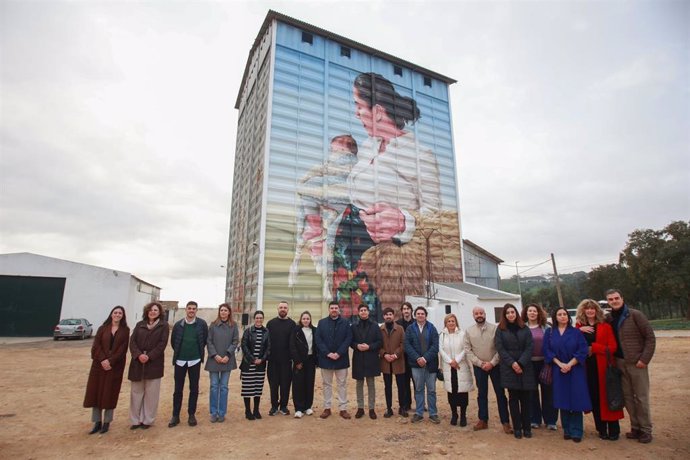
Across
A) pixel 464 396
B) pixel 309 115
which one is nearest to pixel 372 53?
pixel 309 115

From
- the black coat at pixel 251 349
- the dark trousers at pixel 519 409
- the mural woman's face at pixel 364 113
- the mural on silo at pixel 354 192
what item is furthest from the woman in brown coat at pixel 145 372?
the mural woman's face at pixel 364 113

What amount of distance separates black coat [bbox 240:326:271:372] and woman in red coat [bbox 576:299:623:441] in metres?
3.99

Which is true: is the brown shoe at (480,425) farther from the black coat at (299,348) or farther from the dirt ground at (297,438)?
the black coat at (299,348)

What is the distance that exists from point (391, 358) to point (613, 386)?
2502 mm

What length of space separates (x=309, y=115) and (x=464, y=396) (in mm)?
16254

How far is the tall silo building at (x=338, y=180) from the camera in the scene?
54.6 ft

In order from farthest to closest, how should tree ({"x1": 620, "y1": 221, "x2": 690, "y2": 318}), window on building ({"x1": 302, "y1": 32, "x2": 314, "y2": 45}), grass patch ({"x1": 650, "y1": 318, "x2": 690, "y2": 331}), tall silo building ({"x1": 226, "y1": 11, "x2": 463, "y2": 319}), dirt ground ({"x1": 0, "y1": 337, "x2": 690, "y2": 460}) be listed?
1. tree ({"x1": 620, "y1": 221, "x2": 690, "y2": 318})
2. grass patch ({"x1": 650, "y1": 318, "x2": 690, "y2": 331})
3. window on building ({"x1": 302, "y1": 32, "x2": 314, "y2": 45})
4. tall silo building ({"x1": 226, "y1": 11, "x2": 463, "y2": 319})
5. dirt ground ({"x1": 0, "y1": 337, "x2": 690, "y2": 460})

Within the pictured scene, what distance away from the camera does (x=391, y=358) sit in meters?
5.01

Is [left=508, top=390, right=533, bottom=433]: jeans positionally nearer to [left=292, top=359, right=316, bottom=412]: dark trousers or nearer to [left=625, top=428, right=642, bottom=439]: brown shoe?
[left=625, top=428, right=642, bottom=439]: brown shoe

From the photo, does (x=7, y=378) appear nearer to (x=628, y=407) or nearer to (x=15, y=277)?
(x=628, y=407)

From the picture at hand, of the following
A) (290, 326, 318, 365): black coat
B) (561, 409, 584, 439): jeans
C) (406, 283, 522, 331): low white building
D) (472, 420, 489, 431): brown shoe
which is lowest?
(472, 420, 489, 431): brown shoe

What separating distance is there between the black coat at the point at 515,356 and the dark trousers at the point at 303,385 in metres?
2.49

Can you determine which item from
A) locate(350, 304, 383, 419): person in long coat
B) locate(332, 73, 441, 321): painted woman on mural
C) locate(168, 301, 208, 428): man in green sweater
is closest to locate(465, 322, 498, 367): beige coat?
locate(350, 304, 383, 419): person in long coat

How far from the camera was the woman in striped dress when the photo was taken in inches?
198
